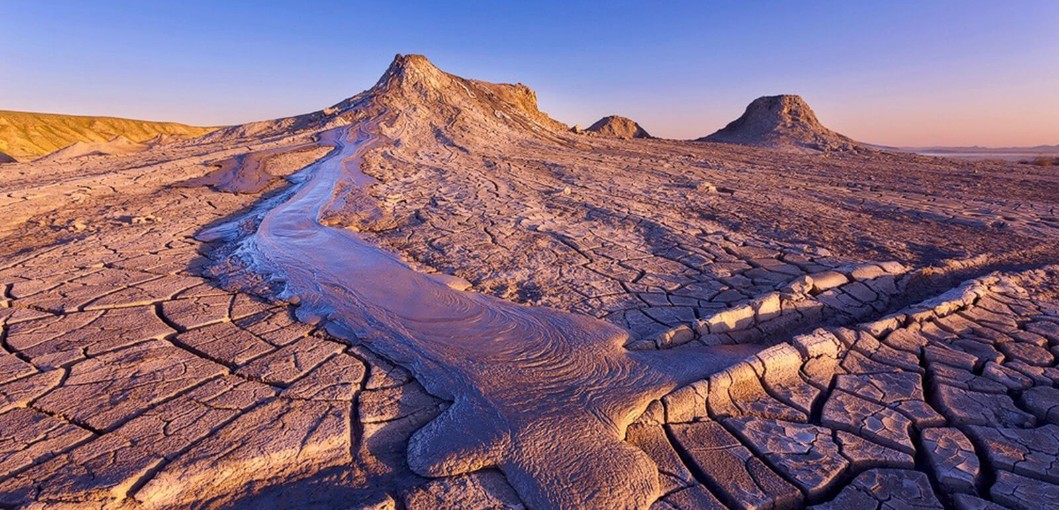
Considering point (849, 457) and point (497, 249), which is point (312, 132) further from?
point (849, 457)

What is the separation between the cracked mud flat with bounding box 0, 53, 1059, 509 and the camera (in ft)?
6.02

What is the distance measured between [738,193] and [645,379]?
19.5 ft

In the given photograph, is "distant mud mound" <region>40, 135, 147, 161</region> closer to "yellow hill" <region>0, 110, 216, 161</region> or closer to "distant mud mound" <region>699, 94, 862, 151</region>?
"yellow hill" <region>0, 110, 216, 161</region>

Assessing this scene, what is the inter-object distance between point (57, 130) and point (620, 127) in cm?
3609

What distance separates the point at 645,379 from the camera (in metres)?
2.48

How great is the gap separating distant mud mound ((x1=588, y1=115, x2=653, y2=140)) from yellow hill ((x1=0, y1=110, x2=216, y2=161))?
19.5 metres

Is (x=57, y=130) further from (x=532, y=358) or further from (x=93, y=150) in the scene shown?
(x=532, y=358)

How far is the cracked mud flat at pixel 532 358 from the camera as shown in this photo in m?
1.84

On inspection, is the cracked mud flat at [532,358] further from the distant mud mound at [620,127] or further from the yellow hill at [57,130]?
the yellow hill at [57,130]

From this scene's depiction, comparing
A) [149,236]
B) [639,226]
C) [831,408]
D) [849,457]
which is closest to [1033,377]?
[831,408]

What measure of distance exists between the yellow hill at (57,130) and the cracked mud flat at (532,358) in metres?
24.3

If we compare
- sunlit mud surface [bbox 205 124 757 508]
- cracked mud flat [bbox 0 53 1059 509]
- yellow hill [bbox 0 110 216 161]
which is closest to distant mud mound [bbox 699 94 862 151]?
cracked mud flat [bbox 0 53 1059 509]

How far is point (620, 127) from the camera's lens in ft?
82.7

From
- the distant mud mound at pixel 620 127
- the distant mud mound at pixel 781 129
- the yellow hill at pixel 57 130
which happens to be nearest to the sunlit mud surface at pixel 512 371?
the distant mud mound at pixel 781 129
